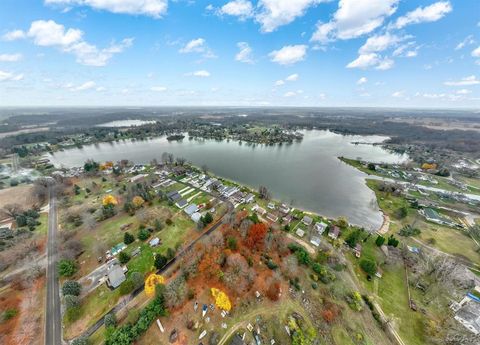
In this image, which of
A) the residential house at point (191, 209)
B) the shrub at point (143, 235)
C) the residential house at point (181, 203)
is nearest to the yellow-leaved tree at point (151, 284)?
the shrub at point (143, 235)

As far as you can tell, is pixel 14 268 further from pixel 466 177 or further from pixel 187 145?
pixel 466 177

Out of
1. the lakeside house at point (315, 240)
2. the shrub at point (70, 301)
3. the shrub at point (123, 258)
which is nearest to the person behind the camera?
the shrub at point (70, 301)

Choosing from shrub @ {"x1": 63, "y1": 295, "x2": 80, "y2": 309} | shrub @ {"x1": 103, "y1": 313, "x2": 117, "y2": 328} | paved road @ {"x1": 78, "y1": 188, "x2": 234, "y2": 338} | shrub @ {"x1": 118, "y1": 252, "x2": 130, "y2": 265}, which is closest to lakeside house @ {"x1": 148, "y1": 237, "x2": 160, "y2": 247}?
shrub @ {"x1": 118, "y1": 252, "x2": 130, "y2": 265}

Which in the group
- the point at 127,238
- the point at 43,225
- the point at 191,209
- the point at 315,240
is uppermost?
the point at 127,238

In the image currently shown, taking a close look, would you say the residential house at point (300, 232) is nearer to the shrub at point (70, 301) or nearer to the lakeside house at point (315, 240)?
the lakeside house at point (315, 240)

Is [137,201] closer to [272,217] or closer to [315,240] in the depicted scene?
[272,217]

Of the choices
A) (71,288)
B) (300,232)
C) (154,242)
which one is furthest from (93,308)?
(300,232)
